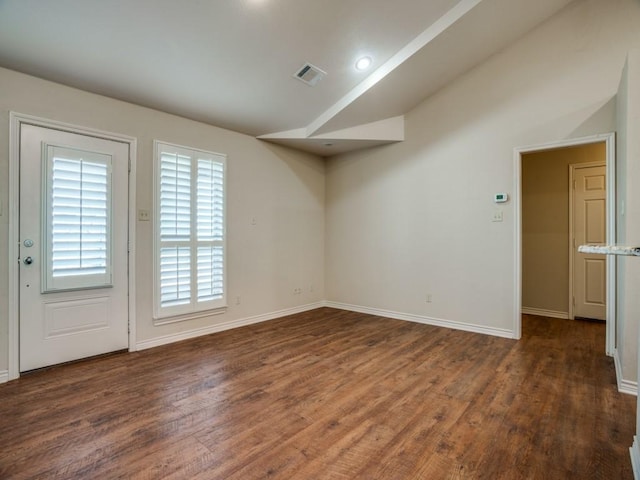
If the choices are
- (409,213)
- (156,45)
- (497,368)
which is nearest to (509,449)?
(497,368)

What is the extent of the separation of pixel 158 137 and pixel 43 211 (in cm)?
135

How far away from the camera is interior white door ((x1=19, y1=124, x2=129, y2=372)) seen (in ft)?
9.55

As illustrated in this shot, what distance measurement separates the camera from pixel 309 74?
11.6ft

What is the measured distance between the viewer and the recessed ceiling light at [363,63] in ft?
11.5

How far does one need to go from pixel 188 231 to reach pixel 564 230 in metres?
5.28

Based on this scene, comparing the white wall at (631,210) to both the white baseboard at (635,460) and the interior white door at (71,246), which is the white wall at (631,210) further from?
the interior white door at (71,246)

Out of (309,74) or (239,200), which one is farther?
(239,200)

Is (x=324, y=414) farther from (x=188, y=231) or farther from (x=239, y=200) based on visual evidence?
(x=239, y=200)

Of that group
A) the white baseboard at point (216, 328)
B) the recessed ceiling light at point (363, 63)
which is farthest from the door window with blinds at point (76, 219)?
the recessed ceiling light at point (363, 63)

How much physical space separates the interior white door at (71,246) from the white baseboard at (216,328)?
0.33 metres

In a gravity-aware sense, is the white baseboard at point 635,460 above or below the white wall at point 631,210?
below

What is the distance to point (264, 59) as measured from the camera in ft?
10.5

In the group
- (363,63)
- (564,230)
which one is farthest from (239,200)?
(564,230)

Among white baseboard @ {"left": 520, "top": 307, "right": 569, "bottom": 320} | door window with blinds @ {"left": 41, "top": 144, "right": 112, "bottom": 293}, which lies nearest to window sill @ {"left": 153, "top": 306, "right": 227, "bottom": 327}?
door window with blinds @ {"left": 41, "top": 144, "right": 112, "bottom": 293}
